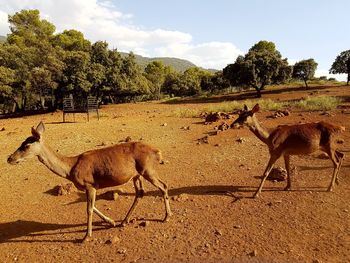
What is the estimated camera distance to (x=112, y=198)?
9047 millimetres

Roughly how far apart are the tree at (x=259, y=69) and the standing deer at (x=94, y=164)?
3850 centimetres

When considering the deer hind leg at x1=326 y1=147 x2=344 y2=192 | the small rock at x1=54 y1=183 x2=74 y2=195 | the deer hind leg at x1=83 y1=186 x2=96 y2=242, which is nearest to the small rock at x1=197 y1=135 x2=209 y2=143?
the deer hind leg at x1=326 y1=147 x2=344 y2=192

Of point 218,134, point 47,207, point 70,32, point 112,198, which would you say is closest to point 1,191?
point 47,207

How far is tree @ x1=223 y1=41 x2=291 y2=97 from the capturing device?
45.2 m

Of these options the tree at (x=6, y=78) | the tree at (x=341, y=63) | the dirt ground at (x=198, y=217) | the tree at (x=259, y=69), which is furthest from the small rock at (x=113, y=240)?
the tree at (x=341, y=63)

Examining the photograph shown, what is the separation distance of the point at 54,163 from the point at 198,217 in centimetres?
330

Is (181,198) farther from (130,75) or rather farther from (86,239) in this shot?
(130,75)

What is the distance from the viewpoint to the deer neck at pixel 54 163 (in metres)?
7.34

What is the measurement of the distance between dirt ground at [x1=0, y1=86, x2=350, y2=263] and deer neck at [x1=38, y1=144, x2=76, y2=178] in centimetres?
134

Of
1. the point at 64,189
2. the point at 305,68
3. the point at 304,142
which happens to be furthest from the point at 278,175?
the point at 305,68

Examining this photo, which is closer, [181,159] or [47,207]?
[47,207]

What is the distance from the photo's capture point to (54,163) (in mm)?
7352

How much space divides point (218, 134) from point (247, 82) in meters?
32.6

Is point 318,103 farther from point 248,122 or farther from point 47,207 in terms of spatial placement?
point 47,207
